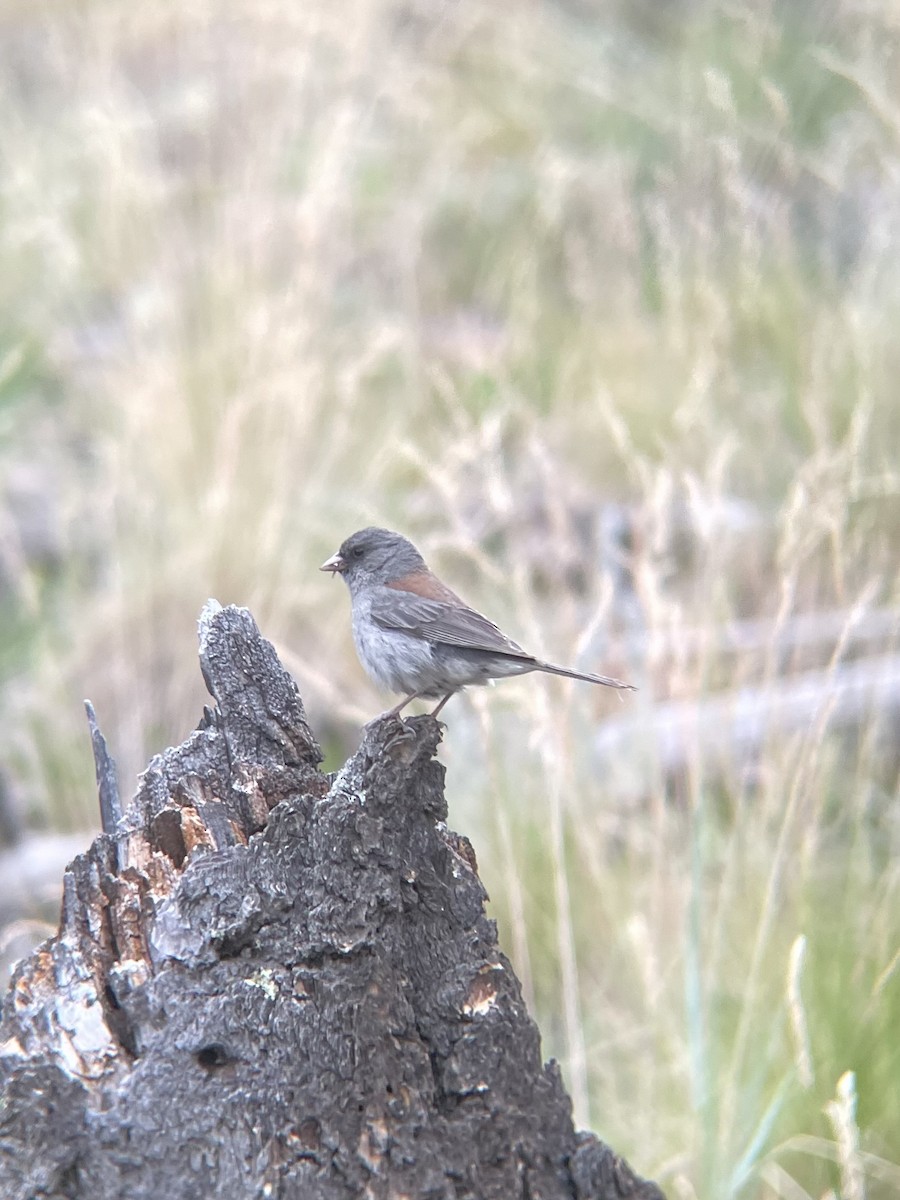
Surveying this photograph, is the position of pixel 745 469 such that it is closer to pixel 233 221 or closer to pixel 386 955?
pixel 233 221

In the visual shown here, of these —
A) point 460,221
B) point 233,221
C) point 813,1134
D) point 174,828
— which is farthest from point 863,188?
point 174,828

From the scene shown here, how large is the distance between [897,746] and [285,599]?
2317mm

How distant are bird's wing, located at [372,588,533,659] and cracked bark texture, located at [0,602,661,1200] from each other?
1.03 metres

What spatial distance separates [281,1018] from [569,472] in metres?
4.97

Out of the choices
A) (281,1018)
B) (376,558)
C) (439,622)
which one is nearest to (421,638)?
(439,622)

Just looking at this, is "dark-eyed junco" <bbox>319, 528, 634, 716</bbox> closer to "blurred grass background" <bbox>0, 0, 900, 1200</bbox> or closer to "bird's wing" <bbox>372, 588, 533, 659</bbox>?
"bird's wing" <bbox>372, 588, 533, 659</bbox>

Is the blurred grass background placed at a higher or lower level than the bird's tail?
higher

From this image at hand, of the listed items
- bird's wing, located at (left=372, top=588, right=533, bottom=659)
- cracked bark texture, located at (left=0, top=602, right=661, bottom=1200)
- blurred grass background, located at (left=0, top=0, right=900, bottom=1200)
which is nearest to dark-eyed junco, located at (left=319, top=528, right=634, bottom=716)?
bird's wing, located at (left=372, top=588, right=533, bottom=659)

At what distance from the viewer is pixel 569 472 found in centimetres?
668

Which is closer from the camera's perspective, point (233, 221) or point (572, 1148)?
point (572, 1148)

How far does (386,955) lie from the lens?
2.01 meters

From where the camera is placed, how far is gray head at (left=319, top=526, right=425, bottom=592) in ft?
12.1

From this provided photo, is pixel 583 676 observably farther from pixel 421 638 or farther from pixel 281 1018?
pixel 281 1018

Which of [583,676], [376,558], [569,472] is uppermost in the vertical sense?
[569,472]
